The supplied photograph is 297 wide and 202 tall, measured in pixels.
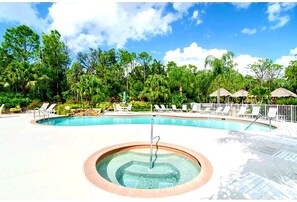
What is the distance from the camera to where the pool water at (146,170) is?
399cm

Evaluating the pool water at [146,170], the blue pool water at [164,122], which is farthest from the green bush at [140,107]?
the pool water at [146,170]

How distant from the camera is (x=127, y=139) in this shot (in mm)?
6422

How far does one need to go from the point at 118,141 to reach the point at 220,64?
100 ft

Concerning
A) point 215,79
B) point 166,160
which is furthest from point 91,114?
point 215,79

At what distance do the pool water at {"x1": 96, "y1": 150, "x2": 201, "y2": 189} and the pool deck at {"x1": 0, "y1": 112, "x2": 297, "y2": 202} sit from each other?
1.73 feet

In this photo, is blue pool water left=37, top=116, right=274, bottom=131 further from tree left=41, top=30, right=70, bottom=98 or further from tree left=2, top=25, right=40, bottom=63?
tree left=2, top=25, right=40, bottom=63

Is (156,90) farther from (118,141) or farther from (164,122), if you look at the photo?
(118,141)

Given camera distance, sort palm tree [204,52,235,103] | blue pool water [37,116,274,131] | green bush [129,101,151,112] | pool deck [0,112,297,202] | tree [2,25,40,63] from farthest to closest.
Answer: palm tree [204,52,235,103], tree [2,25,40,63], green bush [129,101,151,112], blue pool water [37,116,274,131], pool deck [0,112,297,202]

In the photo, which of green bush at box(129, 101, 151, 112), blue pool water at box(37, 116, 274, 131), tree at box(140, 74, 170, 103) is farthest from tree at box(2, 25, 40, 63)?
blue pool water at box(37, 116, 274, 131)

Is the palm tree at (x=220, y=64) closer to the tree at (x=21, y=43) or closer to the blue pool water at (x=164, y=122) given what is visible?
the blue pool water at (x=164, y=122)

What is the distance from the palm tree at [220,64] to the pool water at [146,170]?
2609 centimetres

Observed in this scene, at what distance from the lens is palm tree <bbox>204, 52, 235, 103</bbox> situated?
31.9 metres

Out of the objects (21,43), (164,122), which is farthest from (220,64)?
(21,43)

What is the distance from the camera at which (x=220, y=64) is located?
3272 centimetres
